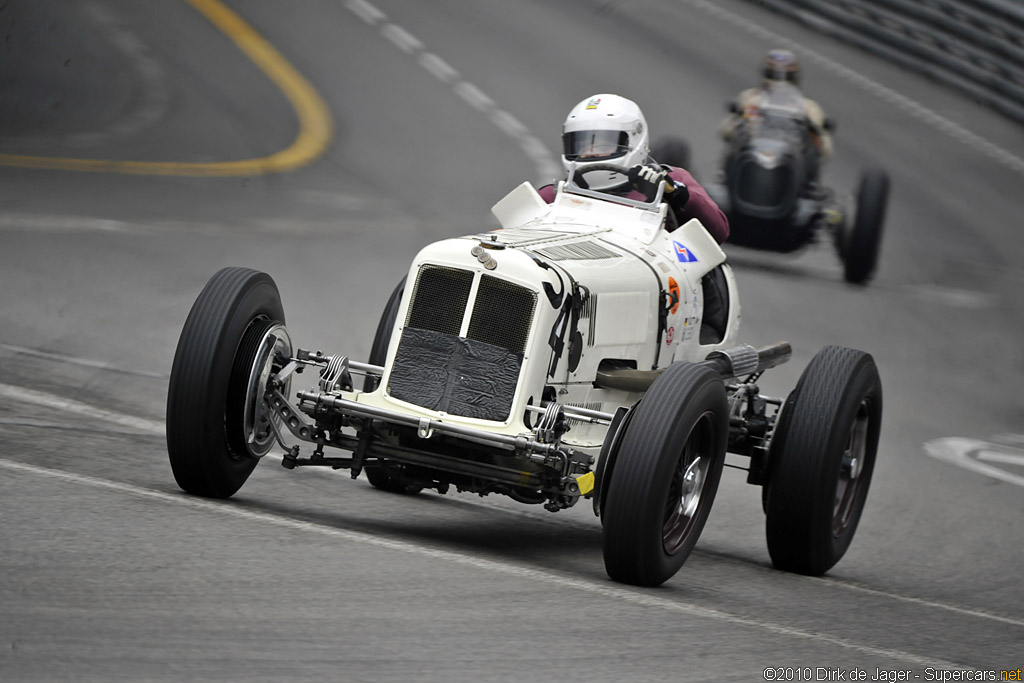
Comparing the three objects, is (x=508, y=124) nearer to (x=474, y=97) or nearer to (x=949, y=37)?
(x=474, y=97)

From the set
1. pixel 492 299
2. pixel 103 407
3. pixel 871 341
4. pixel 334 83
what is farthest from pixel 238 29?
pixel 492 299

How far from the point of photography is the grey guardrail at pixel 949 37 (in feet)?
82.3

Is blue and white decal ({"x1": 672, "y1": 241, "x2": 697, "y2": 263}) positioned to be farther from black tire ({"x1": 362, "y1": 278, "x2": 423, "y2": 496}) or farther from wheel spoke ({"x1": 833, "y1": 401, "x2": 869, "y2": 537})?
black tire ({"x1": 362, "y1": 278, "x2": 423, "y2": 496})

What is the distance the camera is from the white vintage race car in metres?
6.55

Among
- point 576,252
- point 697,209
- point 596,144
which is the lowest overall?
point 576,252

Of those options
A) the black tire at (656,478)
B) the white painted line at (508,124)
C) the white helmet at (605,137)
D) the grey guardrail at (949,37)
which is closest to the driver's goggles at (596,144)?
the white helmet at (605,137)

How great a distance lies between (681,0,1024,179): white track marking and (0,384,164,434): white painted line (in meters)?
18.6

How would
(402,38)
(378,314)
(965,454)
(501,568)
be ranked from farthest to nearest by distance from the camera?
(402,38)
(378,314)
(965,454)
(501,568)

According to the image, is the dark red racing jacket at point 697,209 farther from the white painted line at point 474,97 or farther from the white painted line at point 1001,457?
the white painted line at point 474,97

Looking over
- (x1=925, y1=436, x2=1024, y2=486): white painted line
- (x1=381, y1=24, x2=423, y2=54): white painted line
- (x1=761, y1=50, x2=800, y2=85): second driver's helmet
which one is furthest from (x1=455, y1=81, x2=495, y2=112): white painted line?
(x1=925, y1=436, x2=1024, y2=486): white painted line

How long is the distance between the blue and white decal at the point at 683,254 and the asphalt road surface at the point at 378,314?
154 cm

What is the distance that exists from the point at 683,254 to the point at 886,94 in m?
19.8

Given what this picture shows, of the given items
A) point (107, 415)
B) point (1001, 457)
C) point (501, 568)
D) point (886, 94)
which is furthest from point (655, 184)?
point (886, 94)

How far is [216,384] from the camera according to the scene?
6684 mm
